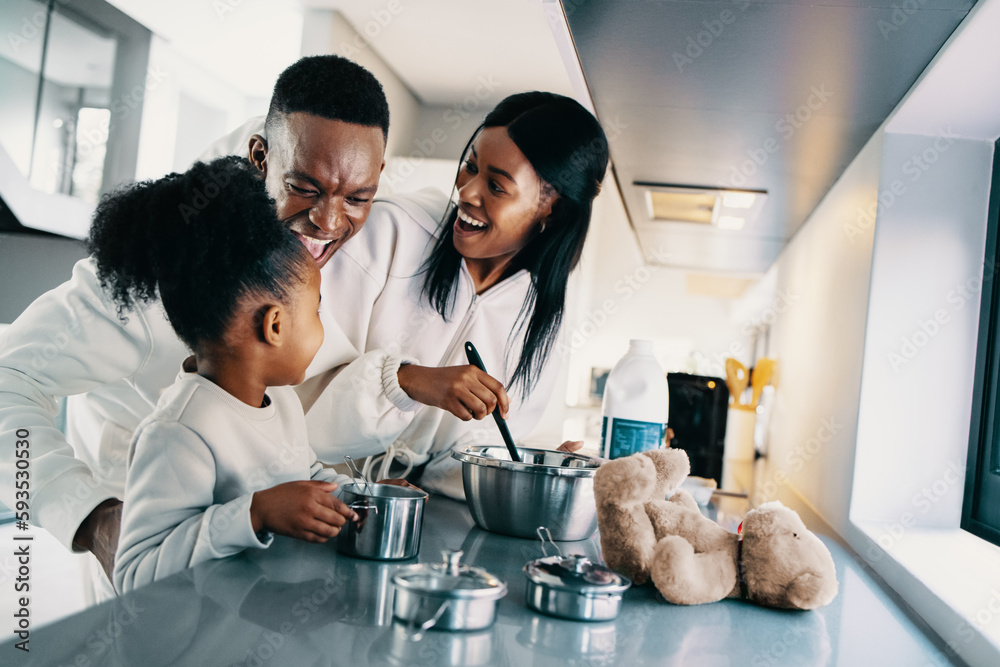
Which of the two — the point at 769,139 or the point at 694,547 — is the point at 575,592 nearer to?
the point at 694,547

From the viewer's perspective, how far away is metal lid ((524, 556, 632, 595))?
521 mm

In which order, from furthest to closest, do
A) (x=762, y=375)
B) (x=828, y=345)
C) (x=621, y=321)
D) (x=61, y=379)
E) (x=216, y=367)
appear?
(x=621, y=321) → (x=762, y=375) → (x=828, y=345) → (x=61, y=379) → (x=216, y=367)

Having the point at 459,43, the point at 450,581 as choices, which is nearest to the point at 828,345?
the point at 450,581

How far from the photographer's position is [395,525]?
0.64 m

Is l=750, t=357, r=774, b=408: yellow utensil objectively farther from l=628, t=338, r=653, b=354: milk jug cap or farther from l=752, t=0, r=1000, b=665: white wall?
l=628, t=338, r=653, b=354: milk jug cap

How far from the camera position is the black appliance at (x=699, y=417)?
5.98 feet

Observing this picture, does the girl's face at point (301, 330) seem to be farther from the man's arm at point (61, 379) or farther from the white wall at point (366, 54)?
the white wall at point (366, 54)

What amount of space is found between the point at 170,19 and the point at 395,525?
2.06 metres

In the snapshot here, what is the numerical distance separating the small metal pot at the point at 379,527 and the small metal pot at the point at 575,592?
0.48 ft

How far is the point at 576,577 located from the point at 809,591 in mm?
217

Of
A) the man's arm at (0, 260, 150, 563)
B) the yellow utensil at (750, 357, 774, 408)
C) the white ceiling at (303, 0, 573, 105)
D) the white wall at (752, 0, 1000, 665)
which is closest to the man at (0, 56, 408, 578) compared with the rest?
the man's arm at (0, 260, 150, 563)

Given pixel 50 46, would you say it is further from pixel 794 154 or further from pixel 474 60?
pixel 794 154

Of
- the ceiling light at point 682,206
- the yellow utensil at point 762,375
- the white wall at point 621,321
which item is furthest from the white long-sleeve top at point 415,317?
the white wall at point 621,321

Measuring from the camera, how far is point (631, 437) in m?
1.15
